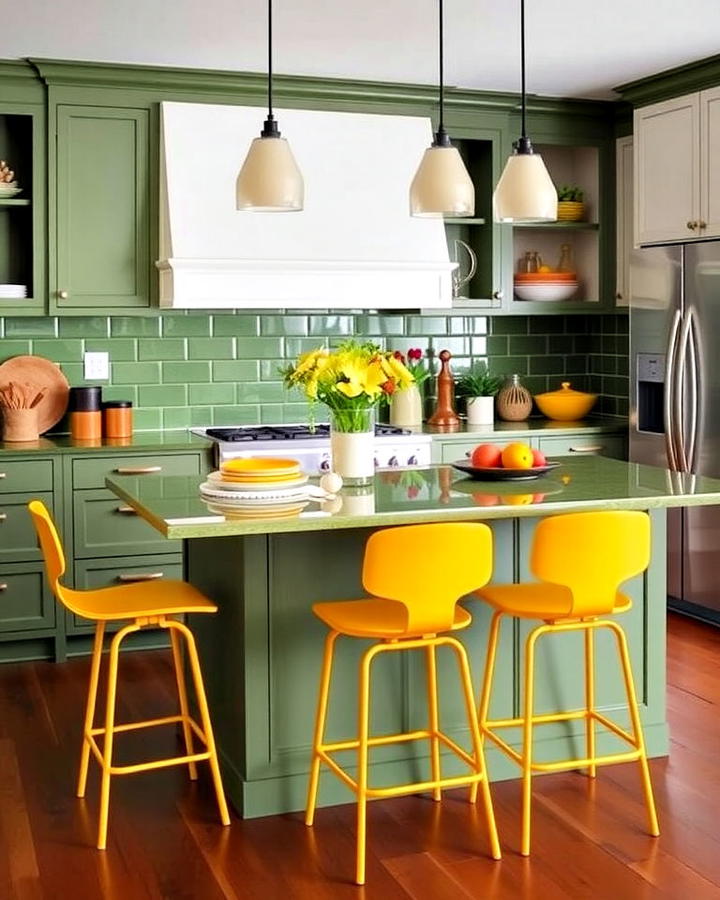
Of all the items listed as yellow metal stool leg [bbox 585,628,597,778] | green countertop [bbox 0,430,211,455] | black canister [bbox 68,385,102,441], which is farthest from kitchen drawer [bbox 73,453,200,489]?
yellow metal stool leg [bbox 585,628,597,778]

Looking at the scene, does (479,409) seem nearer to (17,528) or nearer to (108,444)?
(108,444)

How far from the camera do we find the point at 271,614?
3.87m

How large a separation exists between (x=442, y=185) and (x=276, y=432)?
2.51 metres

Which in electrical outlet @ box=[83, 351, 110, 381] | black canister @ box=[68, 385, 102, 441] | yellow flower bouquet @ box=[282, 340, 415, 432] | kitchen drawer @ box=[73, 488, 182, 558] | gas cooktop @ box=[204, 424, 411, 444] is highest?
electrical outlet @ box=[83, 351, 110, 381]

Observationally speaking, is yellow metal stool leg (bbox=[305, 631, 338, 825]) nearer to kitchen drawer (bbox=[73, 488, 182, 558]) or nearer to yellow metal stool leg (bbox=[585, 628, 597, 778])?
yellow metal stool leg (bbox=[585, 628, 597, 778])

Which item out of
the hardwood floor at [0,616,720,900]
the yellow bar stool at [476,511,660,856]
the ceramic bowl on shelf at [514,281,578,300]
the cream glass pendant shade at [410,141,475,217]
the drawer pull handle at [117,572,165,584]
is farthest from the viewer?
the ceramic bowl on shelf at [514,281,578,300]

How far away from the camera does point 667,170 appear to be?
20.0 ft

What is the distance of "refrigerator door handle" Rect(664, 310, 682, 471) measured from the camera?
604cm

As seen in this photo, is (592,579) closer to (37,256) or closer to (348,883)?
(348,883)

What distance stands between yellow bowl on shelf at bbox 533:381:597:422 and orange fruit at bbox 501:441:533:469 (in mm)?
2664

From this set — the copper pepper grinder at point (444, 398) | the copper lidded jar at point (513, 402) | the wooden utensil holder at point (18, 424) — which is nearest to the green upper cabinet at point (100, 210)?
the wooden utensil holder at point (18, 424)

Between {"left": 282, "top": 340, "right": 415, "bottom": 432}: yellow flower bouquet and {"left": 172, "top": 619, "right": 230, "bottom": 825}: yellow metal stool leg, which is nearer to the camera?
{"left": 172, "top": 619, "right": 230, "bottom": 825}: yellow metal stool leg

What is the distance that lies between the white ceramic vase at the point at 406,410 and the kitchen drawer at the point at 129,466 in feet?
4.07

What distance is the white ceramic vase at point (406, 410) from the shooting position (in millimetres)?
6582
